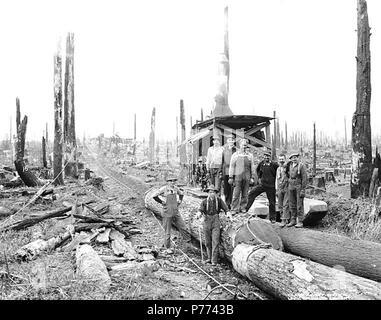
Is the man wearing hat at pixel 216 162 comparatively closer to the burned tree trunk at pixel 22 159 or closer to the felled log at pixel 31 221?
the felled log at pixel 31 221

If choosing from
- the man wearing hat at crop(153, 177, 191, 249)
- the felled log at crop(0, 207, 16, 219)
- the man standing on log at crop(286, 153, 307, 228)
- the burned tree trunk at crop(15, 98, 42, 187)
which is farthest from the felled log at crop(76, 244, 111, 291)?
the burned tree trunk at crop(15, 98, 42, 187)

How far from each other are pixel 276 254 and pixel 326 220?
3.81 meters

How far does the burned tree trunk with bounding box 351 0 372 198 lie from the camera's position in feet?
31.2

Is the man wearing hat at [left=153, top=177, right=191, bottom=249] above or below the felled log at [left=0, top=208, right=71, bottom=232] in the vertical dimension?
above

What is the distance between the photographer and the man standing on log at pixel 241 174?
27.0 ft

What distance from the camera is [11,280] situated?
4.86 m

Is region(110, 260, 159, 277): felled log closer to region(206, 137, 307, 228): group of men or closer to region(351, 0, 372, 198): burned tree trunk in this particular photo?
region(206, 137, 307, 228): group of men

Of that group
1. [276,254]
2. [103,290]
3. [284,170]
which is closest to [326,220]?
[284,170]

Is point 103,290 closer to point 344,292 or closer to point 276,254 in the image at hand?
point 276,254

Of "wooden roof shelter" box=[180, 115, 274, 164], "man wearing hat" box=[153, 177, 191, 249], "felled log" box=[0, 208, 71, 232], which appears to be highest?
"wooden roof shelter" box=[180, 115, 274, 164]

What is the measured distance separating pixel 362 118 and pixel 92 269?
8247 mm

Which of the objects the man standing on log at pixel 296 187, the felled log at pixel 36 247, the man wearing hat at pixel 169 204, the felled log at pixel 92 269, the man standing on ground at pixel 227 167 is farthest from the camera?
the man standing on ground at pixel 227 167

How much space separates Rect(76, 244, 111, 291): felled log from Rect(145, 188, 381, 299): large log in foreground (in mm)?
2252

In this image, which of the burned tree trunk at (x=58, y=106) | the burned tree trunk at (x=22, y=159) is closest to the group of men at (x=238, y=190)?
the burned tree trunk at (x=22, y=159)
